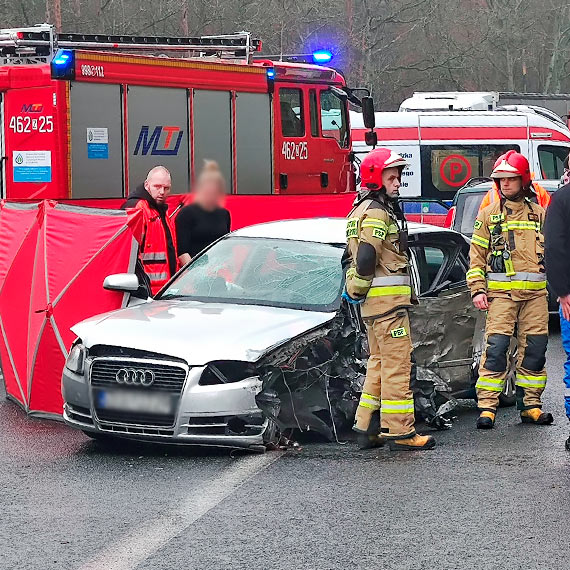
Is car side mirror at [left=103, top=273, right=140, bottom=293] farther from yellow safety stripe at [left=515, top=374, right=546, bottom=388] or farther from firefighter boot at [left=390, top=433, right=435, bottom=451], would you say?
yellow safety stripe at [left=515, top=374, right=546, bottom=388]

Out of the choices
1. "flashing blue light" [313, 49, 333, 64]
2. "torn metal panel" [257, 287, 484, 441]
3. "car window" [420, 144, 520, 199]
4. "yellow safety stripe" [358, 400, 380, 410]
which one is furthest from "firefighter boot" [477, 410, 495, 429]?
"car window" [420, 144, 520, 199]

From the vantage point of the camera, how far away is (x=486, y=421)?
876cm

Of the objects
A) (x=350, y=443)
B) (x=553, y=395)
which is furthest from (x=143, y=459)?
(x=553, y=395)

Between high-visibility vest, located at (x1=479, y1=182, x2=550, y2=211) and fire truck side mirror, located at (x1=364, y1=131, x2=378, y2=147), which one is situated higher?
fire truck side mirror, located at (x1=364, y1=131, x2=378, y2=147)

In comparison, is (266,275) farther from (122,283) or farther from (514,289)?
(514,289)

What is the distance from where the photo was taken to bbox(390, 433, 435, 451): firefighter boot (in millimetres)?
7984

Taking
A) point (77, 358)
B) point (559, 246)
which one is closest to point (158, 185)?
point (77, 358)

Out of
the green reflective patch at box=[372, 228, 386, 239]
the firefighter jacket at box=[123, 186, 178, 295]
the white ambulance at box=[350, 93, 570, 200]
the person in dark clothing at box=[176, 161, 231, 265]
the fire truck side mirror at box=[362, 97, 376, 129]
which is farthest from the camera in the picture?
the white ambulance at box=[350, 93, 570, 200]

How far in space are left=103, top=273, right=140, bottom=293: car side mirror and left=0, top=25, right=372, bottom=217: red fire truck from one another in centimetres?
587

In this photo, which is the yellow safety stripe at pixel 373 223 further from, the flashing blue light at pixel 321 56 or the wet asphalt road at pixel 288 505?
the flashing blue light at pixel 321 56

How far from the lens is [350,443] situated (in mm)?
8227

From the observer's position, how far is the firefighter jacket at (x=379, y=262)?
7.92 meters

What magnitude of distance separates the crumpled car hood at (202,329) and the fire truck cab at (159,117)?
252 inches

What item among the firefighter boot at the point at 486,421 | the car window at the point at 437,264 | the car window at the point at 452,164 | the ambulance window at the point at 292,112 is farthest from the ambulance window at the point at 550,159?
the firefighter boot at the point at 486,421
